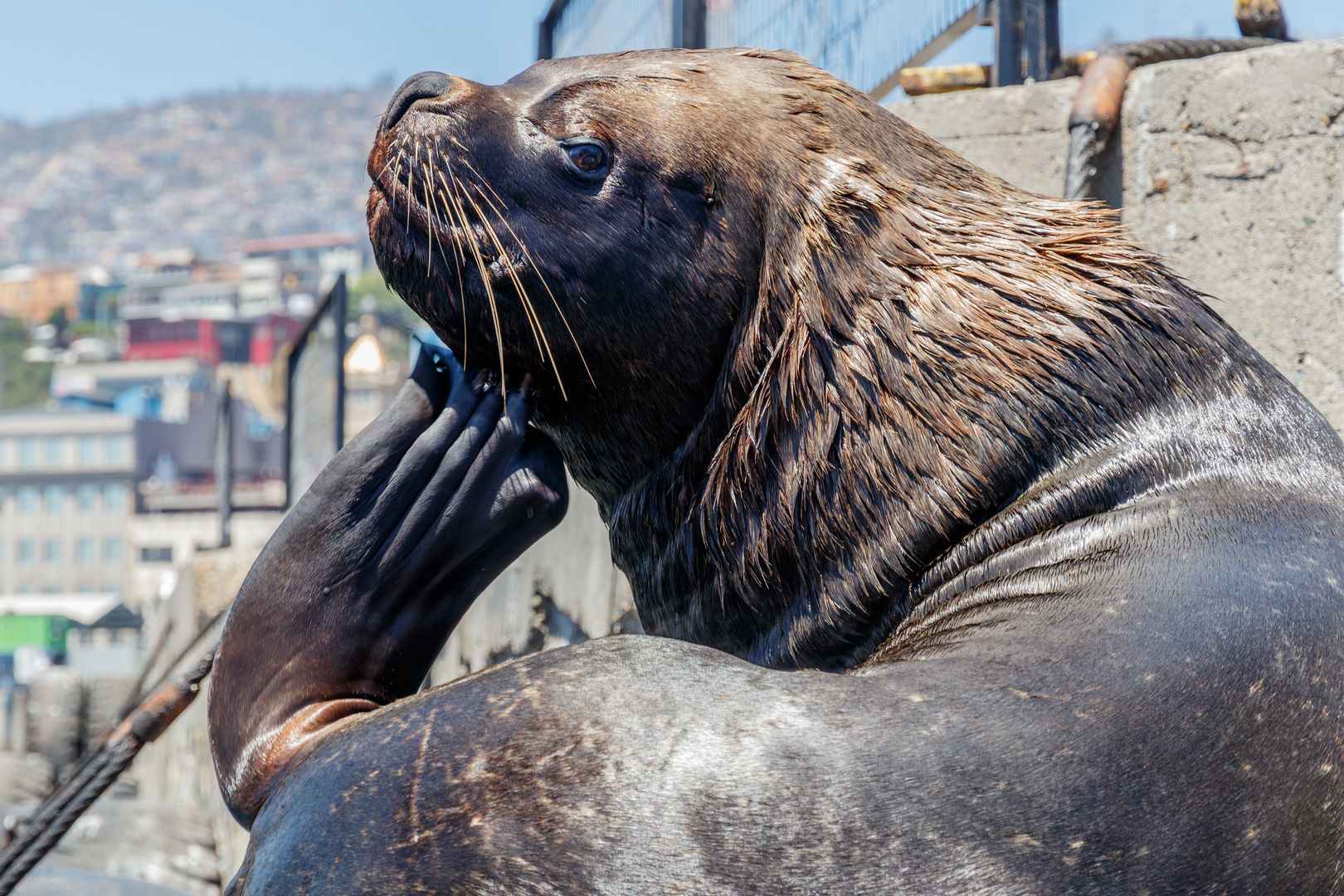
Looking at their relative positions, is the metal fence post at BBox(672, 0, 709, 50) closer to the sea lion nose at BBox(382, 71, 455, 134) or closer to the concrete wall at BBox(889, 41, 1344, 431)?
the concrete wall at BBox(889, 41, 1344, 431)

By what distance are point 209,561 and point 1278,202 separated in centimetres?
804

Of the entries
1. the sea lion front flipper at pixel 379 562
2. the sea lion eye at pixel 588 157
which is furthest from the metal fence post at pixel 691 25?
the sea lion front flipper at pixel 379 562

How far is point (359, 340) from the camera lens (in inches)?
433

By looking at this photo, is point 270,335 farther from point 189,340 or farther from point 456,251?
point 456,251

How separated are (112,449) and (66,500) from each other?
7.04 m

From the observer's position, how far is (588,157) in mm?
1870

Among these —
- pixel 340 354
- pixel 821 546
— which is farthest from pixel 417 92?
pixel 340 354

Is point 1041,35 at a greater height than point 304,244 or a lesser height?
greater

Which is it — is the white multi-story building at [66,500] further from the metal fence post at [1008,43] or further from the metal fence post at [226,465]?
the metal fence post at [1008,43]

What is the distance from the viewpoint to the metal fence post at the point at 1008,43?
3.66 m

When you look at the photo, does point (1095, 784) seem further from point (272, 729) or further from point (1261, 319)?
point (1261, 319)

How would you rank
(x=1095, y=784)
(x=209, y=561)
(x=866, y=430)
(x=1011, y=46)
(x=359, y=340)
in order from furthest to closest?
(x=359, y=340) → (x=209, y=561) → (x=1011, y=46) → (x=866, y=430) → (x=1095, y=784)

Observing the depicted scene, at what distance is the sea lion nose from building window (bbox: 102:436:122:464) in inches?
2668

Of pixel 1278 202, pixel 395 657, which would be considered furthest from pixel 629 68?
pixel 1278 202
